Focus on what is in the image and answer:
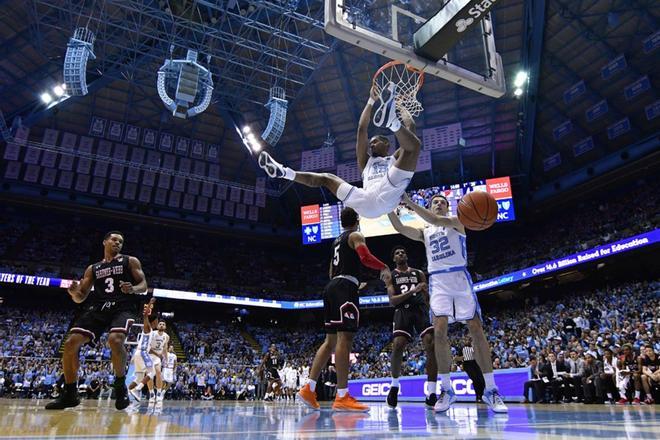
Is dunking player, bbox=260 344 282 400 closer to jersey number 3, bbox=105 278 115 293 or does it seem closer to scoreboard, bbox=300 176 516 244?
scoreboard, bbox=300 176 516 244

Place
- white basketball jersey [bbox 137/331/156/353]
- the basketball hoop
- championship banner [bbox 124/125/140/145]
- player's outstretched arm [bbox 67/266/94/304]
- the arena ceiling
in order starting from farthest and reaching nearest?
1. championship banner [bbox 124/125/140/145]
2. the arena ceiling
3. white basketball jersey [bbox 137/331/156/353]
4. the basketball hoop
5. player's outstretched arm [bbox 67/266/94/304]

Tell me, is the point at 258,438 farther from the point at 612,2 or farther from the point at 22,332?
the point at 22,332

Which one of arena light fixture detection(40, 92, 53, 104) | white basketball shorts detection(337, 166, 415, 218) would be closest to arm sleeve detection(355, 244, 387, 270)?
white basketball shorts detection(337, 166, 415, 218)

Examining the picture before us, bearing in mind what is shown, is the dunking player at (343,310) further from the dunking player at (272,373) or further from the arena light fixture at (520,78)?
the arena light fixture at (520,78)

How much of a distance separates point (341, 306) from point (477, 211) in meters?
1.73

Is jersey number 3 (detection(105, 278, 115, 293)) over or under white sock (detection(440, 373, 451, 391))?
over

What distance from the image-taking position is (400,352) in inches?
244

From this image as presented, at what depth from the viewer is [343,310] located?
492cm

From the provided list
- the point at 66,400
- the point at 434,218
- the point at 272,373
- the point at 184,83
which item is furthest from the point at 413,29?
the point at 272,373

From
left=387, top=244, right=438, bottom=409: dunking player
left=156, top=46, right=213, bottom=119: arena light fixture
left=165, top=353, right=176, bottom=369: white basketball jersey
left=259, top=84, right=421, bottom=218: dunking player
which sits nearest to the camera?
left=259, top=84, right=421, bottom=218: dunking player

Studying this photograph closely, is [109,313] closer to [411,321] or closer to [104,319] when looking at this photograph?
[104,319]

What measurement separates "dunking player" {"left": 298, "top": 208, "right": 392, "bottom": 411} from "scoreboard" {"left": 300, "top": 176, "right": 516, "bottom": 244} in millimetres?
16113

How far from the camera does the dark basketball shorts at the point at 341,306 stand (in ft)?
16.0

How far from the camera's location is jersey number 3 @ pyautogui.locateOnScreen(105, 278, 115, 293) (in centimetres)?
522
